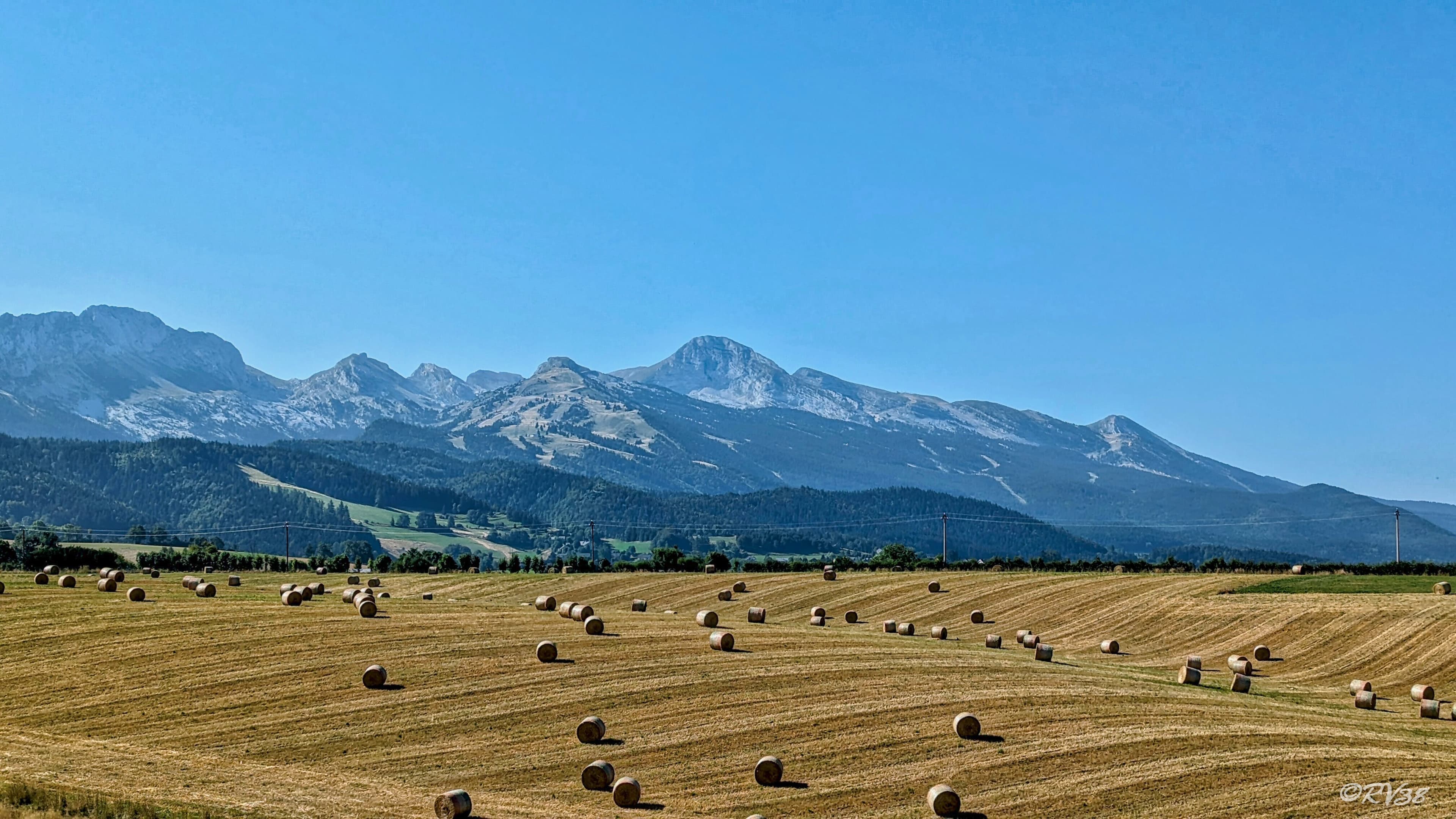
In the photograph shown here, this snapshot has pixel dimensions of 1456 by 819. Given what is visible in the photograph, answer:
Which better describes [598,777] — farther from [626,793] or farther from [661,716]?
[661,716]

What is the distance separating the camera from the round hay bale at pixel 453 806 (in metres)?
29.8

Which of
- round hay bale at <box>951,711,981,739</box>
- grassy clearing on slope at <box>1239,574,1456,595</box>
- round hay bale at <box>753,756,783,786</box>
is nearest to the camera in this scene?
round hay bale at <box>753,756,783,786</box>

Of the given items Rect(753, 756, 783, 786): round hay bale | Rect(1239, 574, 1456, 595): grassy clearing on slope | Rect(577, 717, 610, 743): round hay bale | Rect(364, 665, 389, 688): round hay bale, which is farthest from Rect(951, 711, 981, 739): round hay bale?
Rect(1239, 574, 1456, 595): grassy clearing on slope

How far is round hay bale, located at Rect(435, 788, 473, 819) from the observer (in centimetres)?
2975

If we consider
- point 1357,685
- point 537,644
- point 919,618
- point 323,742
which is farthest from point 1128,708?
point 919,618

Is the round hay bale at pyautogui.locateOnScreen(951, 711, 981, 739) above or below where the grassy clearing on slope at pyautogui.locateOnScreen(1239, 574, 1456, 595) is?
below

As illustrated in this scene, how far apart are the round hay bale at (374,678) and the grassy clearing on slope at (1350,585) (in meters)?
56.3

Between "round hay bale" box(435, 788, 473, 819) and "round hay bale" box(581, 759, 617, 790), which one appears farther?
"round hay bale" box(581, 759, 617, 790)

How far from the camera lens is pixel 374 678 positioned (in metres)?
42.9

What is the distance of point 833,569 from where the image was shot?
98.4 metres

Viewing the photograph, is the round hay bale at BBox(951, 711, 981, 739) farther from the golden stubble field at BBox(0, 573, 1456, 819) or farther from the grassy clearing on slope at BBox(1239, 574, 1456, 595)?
the grassy clearing on slope at BBox(1239, 574, 1456, 595)

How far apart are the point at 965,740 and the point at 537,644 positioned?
1846cm

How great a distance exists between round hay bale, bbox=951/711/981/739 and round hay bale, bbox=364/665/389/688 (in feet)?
64.1

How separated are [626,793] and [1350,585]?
62.9 metres
